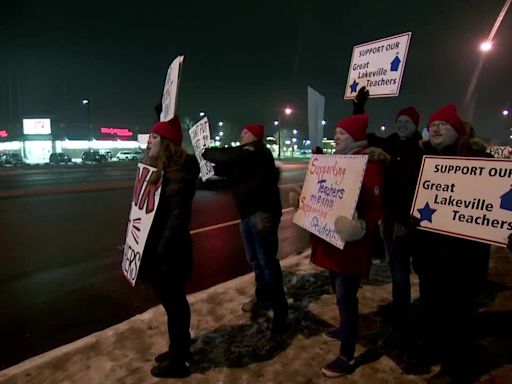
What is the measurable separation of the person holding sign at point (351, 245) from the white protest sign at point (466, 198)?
0.34m

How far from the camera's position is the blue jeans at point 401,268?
383 cm

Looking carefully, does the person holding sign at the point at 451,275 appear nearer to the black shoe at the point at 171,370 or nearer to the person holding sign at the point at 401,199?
the person holding sign at the point at 401,199

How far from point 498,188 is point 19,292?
598cm

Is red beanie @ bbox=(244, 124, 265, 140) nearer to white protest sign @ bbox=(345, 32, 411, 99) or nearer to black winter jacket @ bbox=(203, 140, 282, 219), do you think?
black winter jacket @ bbox=(203, 140, 282, 219)

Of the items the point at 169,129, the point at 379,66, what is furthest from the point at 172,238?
the point at 379,66

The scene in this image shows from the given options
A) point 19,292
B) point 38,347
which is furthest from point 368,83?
point 19,292

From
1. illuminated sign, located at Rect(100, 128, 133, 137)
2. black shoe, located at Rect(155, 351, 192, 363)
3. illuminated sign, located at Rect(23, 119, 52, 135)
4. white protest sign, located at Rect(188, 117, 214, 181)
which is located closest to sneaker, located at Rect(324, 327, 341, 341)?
black shoe, located at Rect(155, 351, 192, 363)

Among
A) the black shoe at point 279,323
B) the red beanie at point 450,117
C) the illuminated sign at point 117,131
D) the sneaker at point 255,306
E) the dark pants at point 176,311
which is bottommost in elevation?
the illuminated sign at point 117,131

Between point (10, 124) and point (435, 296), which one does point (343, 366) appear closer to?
point (435, 296)

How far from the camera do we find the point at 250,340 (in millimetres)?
3896

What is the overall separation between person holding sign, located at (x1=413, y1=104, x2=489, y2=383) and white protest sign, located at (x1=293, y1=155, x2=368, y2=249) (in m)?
0.59

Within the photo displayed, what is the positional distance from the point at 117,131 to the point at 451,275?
79.3m

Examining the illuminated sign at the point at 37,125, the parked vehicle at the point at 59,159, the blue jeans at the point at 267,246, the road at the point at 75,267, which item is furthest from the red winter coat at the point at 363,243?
the illuminated sign at the point at 37,125

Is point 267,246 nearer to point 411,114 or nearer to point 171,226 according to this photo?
point 171,226
